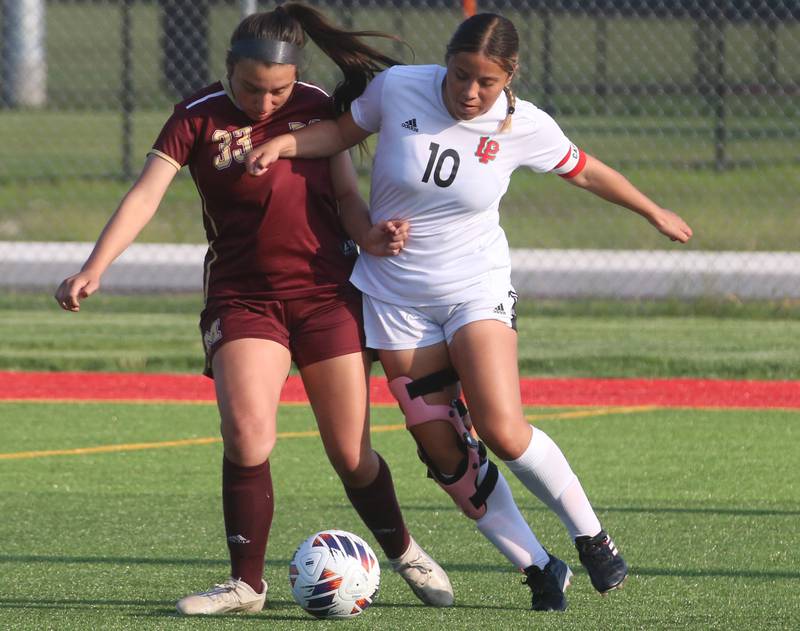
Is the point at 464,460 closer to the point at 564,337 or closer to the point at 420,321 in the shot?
the point at 420,321

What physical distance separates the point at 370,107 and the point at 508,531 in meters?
1.43

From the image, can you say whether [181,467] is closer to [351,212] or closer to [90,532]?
[90,532]

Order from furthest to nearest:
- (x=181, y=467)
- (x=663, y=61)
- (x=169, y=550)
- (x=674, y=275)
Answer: (x=663, y=61)
(x=674, y=275)
(x=181, y=467)
(x=169, y=550)

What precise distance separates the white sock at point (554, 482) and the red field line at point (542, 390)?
4.53 meters

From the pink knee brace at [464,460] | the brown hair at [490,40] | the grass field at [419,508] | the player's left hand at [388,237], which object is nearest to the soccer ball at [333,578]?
the grass field at [419,508]

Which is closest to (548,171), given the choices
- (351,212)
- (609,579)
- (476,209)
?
(476,209)

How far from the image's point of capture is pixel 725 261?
14.2 metres

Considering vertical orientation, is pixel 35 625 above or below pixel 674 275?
above

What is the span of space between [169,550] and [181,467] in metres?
1.76

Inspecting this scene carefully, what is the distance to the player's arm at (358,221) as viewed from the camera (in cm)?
508

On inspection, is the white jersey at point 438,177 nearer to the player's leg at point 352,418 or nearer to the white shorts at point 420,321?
the white shorts at point 420,321

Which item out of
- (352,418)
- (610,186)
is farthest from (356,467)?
(610,186)

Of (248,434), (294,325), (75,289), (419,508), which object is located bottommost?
(419,508)

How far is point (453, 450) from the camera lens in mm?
5141
